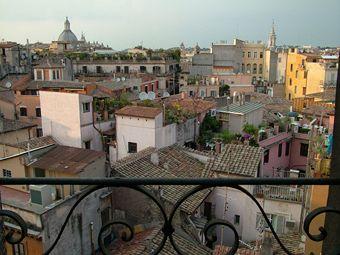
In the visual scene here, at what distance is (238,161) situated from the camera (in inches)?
532

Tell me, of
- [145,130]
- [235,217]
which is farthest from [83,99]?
[235,217]

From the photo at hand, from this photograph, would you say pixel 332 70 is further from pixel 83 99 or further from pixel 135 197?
pixel 135 197

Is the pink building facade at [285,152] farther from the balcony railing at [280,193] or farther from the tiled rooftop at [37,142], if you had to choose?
the tiled rooftop at [37,142]

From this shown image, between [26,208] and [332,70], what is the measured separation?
30.5 meters

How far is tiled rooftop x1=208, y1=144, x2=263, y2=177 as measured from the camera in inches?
513

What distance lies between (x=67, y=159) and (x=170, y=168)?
373 centimetres

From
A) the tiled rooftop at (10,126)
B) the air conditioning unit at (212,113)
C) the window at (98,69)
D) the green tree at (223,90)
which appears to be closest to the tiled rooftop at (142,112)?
the air conditioning unit at (212,113)

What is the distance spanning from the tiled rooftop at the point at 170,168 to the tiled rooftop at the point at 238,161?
0.66 meters

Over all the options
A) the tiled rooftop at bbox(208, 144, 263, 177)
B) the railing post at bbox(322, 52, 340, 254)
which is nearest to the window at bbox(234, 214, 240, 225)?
the tiled rooftop at bbox(208, 144, 263, 177)

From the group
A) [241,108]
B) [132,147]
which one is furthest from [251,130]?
[132,147]

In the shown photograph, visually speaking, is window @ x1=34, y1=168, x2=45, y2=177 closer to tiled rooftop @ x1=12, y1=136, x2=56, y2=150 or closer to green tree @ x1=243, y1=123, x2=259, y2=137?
tiled rooftop @ x1=12, y1=136, x2=56, y2=150

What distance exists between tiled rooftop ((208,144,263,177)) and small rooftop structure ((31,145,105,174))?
13.1 ft

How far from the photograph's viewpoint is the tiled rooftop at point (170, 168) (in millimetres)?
12008

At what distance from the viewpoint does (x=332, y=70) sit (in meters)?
33.7
